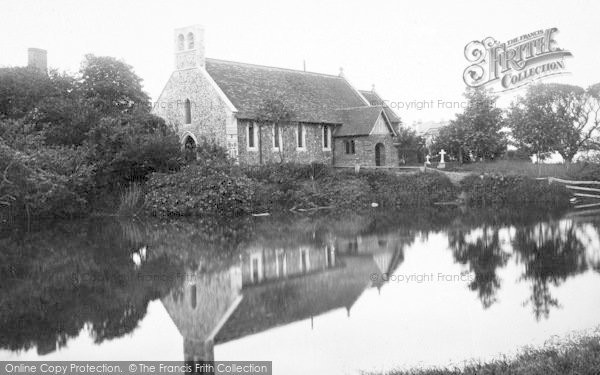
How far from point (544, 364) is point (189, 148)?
3371cm

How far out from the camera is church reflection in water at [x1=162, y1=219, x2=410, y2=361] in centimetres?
1064

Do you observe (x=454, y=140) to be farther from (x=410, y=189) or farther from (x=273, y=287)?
(x=273, y=287)

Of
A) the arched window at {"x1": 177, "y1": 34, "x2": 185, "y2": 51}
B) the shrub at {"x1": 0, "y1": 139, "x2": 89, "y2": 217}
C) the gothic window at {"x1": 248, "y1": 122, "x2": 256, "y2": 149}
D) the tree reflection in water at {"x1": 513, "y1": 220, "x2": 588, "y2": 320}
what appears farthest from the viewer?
the arched window at {"x1": 177, "y1": 34, "x2": 185, "y2": 51}

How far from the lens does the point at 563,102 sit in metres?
Answer: 47.4

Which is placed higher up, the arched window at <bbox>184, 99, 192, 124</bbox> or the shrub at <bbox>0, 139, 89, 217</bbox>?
the arched window at <bbox>184, 99, 192, 124</bbox>

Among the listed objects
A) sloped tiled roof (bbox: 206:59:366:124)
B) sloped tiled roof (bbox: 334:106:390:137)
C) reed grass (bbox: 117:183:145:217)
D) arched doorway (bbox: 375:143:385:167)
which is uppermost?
sloped tiled roof (bbox: 206:59:366:124)

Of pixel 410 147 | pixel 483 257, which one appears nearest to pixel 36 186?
pixel 483 257

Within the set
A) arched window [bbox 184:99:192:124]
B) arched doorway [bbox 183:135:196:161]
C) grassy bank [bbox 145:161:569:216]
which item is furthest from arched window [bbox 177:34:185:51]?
grassy bank [bbox 145:161:569:216]

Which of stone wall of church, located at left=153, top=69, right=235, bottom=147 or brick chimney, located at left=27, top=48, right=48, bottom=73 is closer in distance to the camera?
stone wall of church, located at left=153, top=69, right=235, bottom=147

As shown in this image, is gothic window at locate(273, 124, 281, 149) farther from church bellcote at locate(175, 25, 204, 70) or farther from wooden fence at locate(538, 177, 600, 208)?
wooden fence at locate(538, 177, 600, 208)

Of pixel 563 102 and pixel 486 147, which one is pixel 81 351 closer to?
pixel 486 147

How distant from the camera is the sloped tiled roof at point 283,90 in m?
39.2

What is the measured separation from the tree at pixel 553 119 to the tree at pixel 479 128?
190 cm

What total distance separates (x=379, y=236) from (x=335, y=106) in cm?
2471
